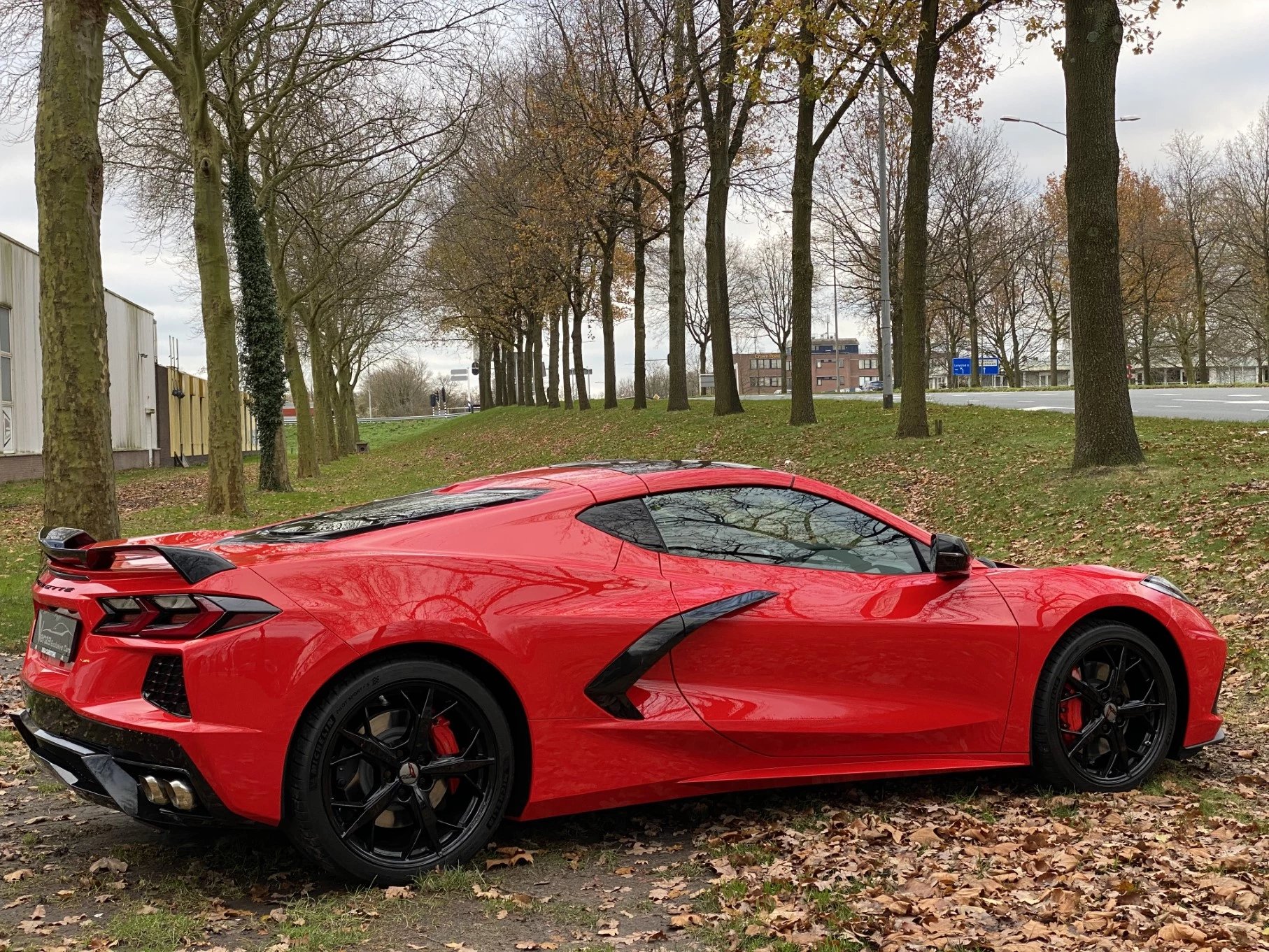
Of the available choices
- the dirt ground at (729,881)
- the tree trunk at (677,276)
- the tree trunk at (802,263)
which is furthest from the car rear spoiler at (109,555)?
the tree trunk at (677,276)

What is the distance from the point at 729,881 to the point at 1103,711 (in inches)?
80.1

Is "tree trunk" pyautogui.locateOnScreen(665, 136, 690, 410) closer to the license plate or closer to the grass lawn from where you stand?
the grass lawn

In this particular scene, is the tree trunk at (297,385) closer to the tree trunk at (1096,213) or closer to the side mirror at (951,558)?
the tree trunk at (1096,213)

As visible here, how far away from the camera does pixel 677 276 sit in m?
28.4

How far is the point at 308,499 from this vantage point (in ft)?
69.0

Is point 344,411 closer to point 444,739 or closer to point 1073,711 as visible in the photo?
point 1073,711

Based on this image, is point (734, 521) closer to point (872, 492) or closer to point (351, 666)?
point (351, 666)

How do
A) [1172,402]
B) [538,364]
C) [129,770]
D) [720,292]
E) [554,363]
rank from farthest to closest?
[538,364] < [554,363] < [720,292] < [1172,402] < [129,770]

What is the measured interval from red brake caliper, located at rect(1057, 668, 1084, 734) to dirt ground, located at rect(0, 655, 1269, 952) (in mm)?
331

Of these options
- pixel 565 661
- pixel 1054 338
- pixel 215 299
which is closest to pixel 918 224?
pixel 215 299

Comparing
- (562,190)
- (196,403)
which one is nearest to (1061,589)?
(562,190)

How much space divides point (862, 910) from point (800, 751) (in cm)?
81

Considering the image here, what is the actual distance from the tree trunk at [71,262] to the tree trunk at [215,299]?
26.4ft

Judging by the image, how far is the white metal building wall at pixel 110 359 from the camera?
88.0ft
